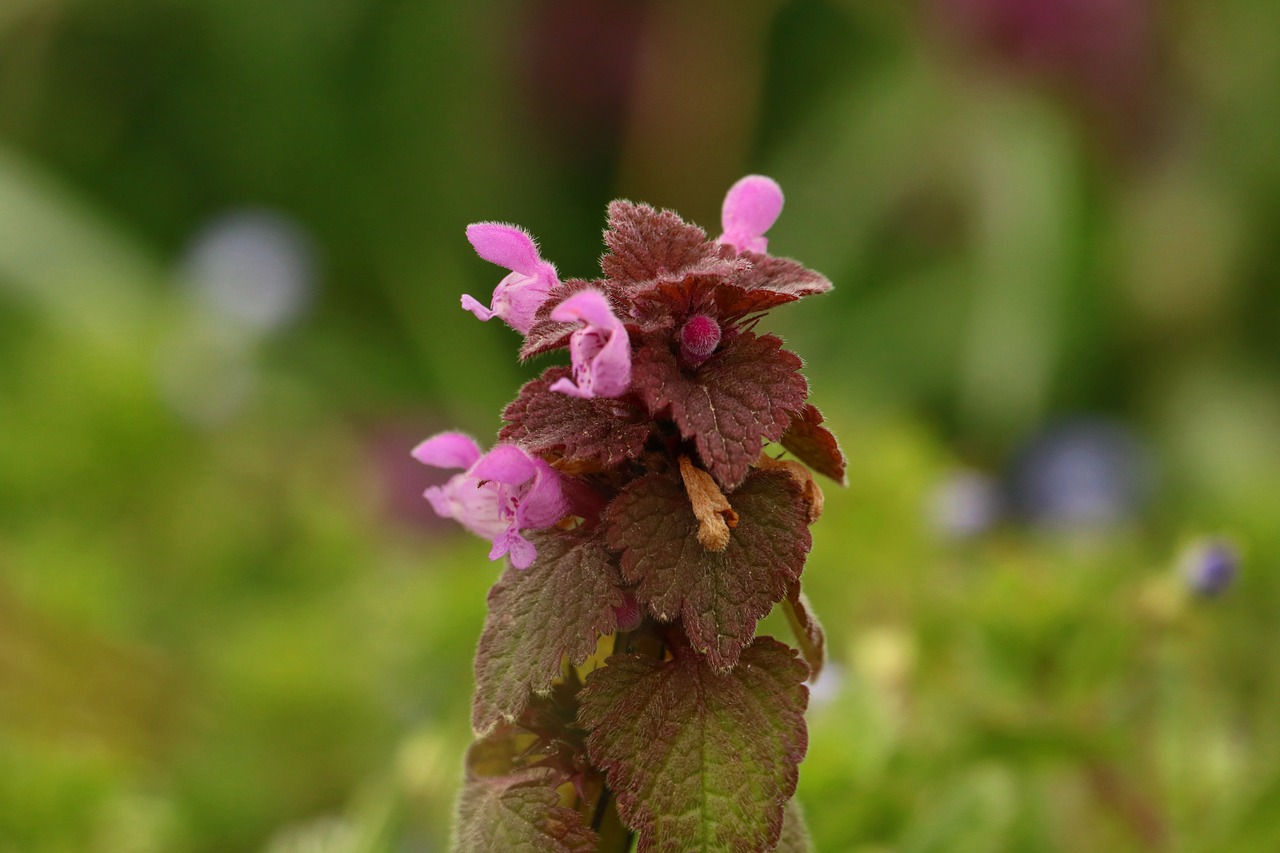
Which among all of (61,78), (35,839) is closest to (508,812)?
(35,839)

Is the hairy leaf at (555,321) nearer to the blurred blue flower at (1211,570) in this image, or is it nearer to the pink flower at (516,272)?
the pink flower at (516,272)

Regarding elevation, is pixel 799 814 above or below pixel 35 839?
below

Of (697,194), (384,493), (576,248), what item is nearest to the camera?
(384,493)

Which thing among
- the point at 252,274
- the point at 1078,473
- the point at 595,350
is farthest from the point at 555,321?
the point at 252,274

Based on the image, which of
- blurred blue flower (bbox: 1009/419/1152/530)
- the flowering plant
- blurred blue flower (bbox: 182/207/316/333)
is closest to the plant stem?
the flowering plant

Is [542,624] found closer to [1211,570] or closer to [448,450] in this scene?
[448,450]

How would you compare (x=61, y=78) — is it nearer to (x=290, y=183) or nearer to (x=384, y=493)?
(x=290, y=183)

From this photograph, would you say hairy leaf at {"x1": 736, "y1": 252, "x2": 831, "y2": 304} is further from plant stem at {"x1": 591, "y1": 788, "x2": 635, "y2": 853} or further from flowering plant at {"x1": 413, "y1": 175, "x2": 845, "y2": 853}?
plant stem at {"x1": 591, "y1": 788, "x2": 635, "y2": 853}
